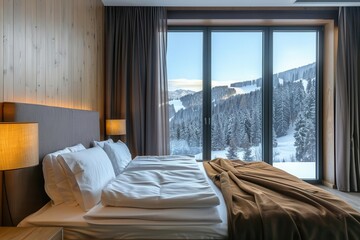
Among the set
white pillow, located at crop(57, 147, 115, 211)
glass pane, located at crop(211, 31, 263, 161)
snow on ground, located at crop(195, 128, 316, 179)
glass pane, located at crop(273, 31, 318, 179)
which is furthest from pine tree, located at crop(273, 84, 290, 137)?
white pillow, located at crop(57, 147, 115, 211)

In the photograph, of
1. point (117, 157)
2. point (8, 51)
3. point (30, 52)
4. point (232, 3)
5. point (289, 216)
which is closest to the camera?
point (289, 216)

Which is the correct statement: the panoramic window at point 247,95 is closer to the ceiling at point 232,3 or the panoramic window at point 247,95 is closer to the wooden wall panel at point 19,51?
the ceiling at point 232,3

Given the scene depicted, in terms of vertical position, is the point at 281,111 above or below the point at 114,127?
above

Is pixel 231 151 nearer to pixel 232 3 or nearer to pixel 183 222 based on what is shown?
pixel 232 3

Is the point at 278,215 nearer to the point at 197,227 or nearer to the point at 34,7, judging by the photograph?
the point at 197,227

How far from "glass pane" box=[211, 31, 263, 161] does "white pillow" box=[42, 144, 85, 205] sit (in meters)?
2.97

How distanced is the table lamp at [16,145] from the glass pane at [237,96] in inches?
133

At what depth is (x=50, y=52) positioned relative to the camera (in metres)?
2.10

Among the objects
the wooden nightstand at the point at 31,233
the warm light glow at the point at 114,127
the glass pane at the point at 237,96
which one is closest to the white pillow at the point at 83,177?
the wooden nightstand at the point at 31,233

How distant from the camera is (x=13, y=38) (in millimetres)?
1599

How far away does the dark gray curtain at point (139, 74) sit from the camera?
3.92m

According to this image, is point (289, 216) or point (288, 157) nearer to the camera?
point (289, 216)

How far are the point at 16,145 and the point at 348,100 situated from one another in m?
4.40

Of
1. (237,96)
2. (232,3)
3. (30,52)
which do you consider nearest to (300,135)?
(237,96)
